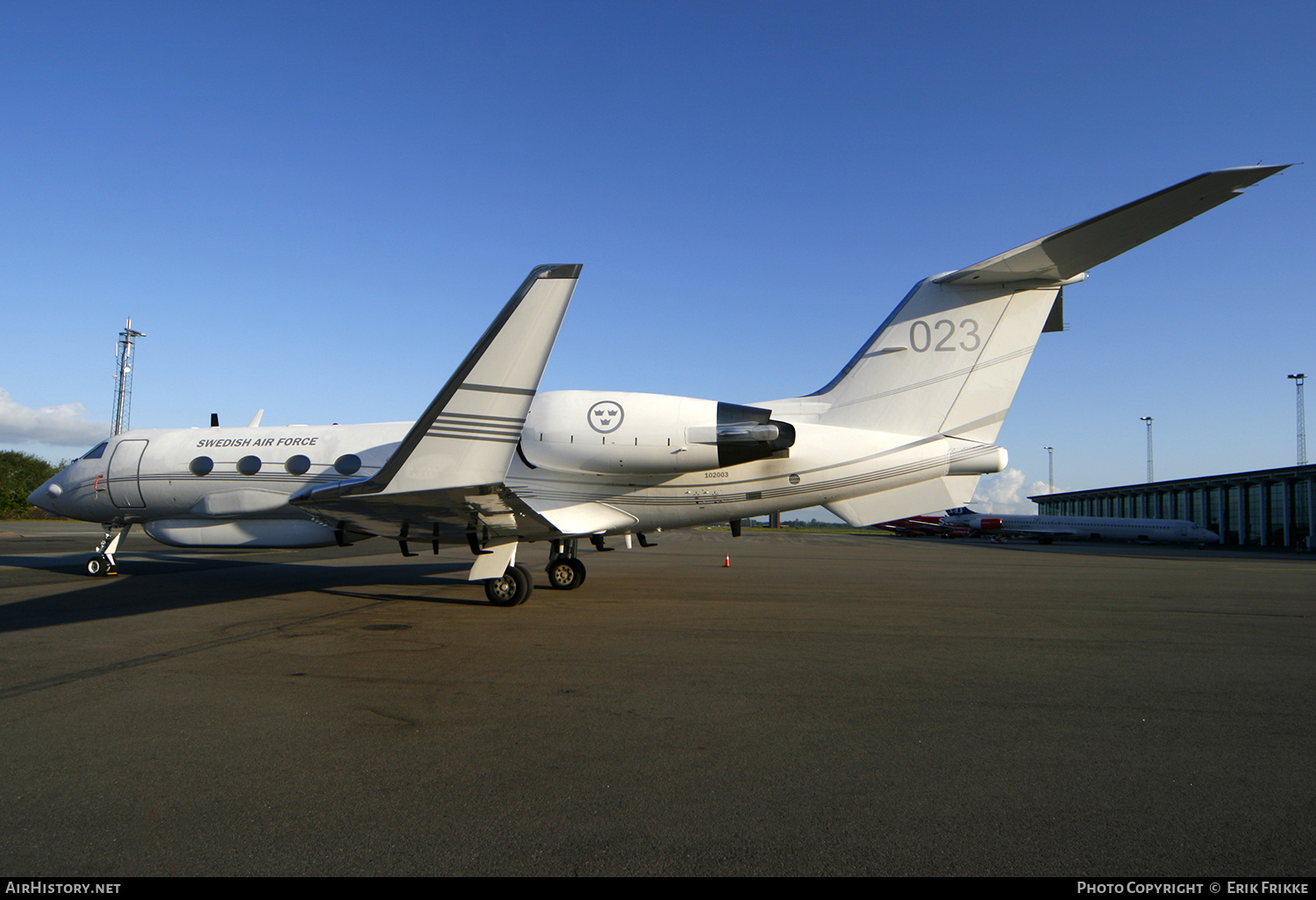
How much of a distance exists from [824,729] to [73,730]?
4.55 metres

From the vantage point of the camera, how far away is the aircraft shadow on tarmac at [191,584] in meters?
9.16

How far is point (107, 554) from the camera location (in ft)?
44.0

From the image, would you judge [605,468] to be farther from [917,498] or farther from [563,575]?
[917,498]

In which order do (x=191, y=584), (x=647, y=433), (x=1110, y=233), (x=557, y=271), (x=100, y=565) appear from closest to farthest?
1. (x=557, y=271)
2. (x=1110, y=233)
3. (x=647, y=433)
4. (x=191, y=584)
5. (x=100, y=565)

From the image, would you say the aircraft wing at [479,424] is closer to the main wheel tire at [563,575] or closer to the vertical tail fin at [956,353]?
the main wheel tire at [563,575]

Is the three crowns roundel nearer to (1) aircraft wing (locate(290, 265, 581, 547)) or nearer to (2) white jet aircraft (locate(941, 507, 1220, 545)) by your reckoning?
(1) aircraft wing (locate(290, 265, 581, 547))

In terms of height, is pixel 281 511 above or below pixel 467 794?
above

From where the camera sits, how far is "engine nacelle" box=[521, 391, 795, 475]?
9.58 meters

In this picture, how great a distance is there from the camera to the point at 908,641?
730 centimetres

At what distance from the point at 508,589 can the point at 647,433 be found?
9.52 ft

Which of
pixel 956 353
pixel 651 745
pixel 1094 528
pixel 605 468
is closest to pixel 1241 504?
pixel 1094 528

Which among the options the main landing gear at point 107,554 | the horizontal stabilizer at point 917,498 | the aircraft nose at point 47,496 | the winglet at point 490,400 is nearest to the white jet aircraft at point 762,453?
the horizontal stabilizer at point 917,498
